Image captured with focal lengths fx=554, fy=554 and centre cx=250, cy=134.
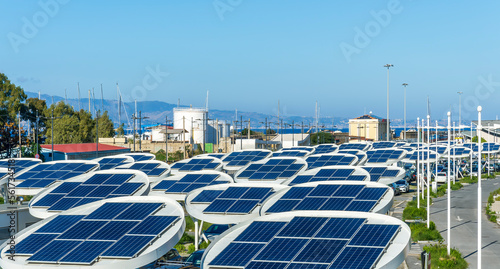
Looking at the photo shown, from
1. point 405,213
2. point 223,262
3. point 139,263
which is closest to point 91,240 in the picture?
point 139,263

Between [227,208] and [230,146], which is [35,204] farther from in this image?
[230,146]

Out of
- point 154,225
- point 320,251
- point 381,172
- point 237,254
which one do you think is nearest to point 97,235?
point 154,225

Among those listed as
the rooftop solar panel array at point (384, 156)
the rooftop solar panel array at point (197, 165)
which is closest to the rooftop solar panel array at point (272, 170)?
the rooftop solar panel array at point (197, 165)

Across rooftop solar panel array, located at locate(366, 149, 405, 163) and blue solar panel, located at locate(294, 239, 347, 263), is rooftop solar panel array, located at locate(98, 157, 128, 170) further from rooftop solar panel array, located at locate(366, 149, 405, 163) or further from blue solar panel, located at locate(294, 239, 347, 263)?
blue solar panel, located at locate(294, 239, 347, 263)

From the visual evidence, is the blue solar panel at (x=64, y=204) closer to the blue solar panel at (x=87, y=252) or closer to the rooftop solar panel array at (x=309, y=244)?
the blue solar panel at (x=87, y=252)

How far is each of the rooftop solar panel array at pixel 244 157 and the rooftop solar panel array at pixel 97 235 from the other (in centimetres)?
2718

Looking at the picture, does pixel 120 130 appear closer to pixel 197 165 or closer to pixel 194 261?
pixel 197 165

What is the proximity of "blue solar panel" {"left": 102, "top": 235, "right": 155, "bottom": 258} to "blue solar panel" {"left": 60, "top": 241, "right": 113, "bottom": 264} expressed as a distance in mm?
234

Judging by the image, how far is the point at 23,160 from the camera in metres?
42.5

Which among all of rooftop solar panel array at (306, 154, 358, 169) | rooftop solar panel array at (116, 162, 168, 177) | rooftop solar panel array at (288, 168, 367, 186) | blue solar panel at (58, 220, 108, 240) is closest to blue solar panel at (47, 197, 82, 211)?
blue solar panel at (58, 220, 108, 240)

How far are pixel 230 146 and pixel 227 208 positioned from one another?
83581 millimetres

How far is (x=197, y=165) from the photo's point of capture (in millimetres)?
41938

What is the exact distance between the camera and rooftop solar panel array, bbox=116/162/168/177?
35875mm

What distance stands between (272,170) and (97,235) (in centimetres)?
2008
